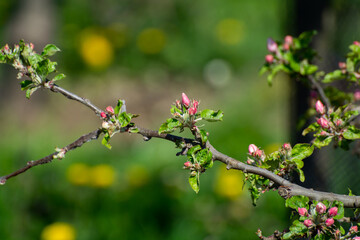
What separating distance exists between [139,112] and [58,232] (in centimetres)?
264

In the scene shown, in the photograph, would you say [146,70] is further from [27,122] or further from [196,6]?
[27,122]

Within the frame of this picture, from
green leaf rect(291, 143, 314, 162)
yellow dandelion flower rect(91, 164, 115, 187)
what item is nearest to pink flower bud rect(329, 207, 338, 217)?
green leaf rect(291, 143, 314, 162)

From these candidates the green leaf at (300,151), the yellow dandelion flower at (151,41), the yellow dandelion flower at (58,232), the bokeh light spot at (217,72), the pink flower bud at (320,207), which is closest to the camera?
the pink flower bud at (320,207)

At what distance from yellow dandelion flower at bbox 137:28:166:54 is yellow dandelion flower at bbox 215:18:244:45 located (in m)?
0.58

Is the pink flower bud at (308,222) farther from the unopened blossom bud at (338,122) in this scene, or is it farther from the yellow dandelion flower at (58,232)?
the yellow dandelion flower at (58,232)

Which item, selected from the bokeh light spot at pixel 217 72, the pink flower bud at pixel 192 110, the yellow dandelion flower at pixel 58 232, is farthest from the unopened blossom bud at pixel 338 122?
the bokeh light spot at pixel 217 72

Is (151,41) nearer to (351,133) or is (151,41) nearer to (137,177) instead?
(137,177)

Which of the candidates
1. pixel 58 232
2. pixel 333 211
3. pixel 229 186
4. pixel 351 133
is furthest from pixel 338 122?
pixel 229 186

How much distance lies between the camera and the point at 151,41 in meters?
5.59

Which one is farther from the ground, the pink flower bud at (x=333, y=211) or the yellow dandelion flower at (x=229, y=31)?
the yellow dandelion flower at (x=229, y=31)

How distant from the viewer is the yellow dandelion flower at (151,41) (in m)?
5.54

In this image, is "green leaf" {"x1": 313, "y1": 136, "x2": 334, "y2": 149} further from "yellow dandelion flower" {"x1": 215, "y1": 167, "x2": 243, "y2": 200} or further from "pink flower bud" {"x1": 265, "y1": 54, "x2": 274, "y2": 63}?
"yellow dandelion flower" {"x1": 215, "y1": 167, "x2": 243, "y2": 200}

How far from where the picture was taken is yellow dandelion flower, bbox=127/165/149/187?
3051 mm

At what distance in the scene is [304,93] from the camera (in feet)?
7.43
